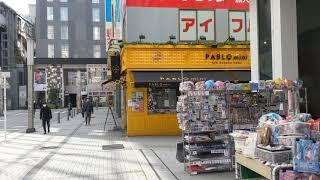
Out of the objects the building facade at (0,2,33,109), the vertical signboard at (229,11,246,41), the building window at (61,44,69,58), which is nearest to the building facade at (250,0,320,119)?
the vertical signboard at (229,11,246,41)

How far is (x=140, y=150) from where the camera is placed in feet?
51.6

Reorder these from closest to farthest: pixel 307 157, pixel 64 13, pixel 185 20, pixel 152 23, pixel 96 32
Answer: pixel 307 157, pixel 152 23, pixel 185 20, pixel 64 13, pixel 96 32

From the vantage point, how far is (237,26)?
72.9ft

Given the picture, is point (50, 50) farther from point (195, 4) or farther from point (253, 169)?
point (253, 169)

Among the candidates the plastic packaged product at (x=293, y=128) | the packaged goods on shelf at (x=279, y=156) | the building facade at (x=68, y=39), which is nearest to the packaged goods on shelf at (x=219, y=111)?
the plastic packaged product at (x=293, y=128)

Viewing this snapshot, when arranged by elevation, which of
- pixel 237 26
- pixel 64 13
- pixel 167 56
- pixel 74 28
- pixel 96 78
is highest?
pixel 64 13

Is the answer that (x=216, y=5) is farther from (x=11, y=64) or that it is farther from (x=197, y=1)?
(x=11, y=64)

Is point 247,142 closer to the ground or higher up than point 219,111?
closer to the ground

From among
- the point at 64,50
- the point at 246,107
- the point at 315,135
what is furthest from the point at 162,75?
the point at 64,50

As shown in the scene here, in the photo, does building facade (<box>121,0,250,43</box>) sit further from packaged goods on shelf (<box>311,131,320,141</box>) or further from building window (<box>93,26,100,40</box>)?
building window (<box>93,26,100,40</box>)

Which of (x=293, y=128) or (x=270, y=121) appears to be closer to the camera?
(x=293, y=128)

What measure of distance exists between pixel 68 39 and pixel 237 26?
6775 centimetres

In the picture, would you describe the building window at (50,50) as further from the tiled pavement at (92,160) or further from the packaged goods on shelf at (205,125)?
the packaged goods on shelf at (205,125)

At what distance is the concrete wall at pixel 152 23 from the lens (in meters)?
21.0
